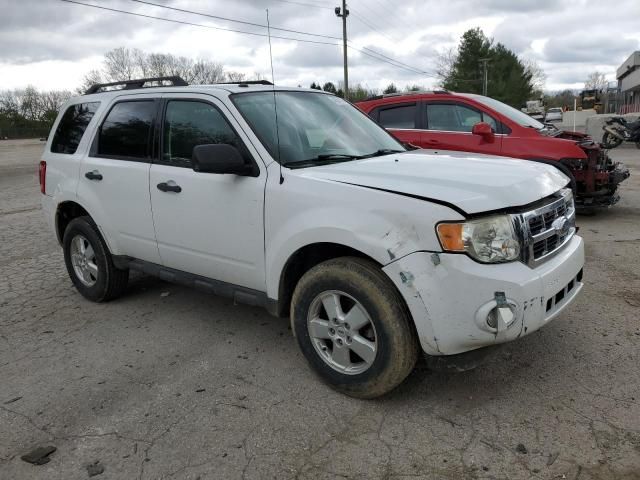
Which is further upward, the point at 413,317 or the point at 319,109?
the point at 319,109

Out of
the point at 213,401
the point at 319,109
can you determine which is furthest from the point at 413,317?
the point at 319,109

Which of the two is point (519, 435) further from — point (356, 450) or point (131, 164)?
point (131, 164)

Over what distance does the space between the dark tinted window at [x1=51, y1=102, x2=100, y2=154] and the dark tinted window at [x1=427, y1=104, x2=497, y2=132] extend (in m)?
4.90

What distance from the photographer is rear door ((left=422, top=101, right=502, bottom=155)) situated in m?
7.59

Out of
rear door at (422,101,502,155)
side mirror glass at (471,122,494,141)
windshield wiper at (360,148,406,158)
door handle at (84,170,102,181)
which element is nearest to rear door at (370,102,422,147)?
rear door at (422,101,502,155)

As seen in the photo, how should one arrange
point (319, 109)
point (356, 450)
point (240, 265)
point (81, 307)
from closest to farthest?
point (356, 450), point (240, 265), point (319, 109), point (81, 307)

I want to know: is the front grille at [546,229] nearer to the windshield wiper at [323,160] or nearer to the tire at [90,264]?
the windshield wiper at [323,160]

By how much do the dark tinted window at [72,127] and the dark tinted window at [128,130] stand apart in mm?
328

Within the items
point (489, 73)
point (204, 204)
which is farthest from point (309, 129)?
point (489, 73)

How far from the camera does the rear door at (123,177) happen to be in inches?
166

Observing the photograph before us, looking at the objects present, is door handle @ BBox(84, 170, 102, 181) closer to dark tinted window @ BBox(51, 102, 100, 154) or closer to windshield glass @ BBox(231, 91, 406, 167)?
dark tinted window @ BBox(51, 102, 100, 154)

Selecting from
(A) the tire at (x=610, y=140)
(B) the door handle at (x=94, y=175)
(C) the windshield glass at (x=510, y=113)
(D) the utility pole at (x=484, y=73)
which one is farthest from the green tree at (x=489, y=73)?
(B) the door handle at (x=94, y=175)

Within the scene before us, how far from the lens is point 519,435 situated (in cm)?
275

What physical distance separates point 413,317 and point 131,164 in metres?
2.70
